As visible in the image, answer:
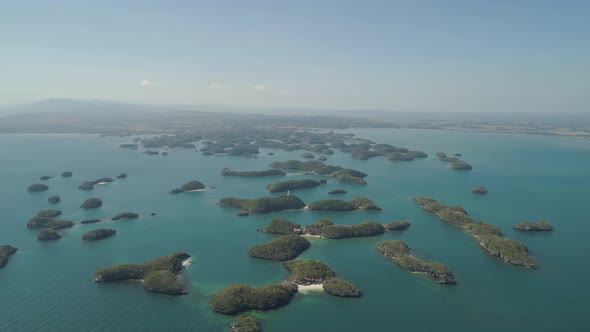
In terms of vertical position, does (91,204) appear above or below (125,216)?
above

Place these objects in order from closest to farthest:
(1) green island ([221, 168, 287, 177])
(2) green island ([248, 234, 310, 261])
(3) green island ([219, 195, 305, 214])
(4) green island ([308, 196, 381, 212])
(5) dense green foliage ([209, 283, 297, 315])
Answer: (5) dense green foliage ([209, 283, 297, 315])
(2) green island ([248, 234, 310, 261])
(3) green island ([219, 195, 305, 214])
(4) green island ([308, 196, 381, 212])
(1) green island ([221, 168, 287, 177])

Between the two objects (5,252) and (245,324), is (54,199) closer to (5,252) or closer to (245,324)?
(5,252)

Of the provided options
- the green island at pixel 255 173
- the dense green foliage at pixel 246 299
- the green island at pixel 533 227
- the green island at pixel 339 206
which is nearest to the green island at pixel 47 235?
the dense green foliage at pixel 246 299

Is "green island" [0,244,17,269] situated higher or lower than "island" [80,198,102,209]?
lower

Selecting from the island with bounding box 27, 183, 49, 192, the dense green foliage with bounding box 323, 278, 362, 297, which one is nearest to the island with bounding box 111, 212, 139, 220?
the island with bounding box 27, 183, 49, 192

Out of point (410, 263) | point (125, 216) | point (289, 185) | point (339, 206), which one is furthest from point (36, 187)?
point (410, 263)

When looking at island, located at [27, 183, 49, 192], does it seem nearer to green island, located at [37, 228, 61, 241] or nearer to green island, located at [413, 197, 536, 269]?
green island, located at [37, 228, 61, 241]

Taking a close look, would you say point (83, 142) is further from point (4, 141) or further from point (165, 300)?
point (165, 300)

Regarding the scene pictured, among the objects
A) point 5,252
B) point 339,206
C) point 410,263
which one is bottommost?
point 5,252
